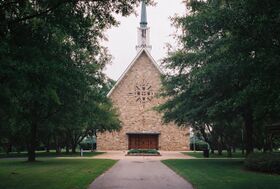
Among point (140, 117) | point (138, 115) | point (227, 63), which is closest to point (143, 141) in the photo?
point (140, 117)

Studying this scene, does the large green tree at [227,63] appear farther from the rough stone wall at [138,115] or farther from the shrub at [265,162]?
the rough stone wall at [138,115]

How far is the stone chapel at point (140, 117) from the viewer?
49719mm

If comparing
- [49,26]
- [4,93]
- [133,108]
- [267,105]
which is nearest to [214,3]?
[267,105]

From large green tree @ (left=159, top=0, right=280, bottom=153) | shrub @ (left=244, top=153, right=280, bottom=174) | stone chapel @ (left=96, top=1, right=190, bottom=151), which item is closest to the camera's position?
large green tree @ (left=159, top=0, right=280, bottom=153)

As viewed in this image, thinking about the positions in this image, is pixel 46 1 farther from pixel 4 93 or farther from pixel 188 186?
pixel 188 186

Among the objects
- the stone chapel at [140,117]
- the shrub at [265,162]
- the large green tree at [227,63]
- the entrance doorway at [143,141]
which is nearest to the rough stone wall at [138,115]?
the stone chapel at [140,117]

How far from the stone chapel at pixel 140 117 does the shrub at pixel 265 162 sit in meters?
30.1

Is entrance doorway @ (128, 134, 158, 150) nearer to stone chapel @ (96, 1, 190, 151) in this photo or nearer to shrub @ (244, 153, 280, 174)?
stone chapel @ (96, 1, 190, 151)

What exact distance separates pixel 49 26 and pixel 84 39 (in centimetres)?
149

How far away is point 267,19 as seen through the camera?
10.6 metres

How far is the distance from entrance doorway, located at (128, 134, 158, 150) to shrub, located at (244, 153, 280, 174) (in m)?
31.0

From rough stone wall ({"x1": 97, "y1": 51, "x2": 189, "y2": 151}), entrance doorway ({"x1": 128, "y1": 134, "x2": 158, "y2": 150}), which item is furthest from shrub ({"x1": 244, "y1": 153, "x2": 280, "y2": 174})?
entrance doorway ({"x1": 128, "y1": 134, "x2": 158, "y2": 150})

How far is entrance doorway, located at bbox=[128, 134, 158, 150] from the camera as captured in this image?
49.8 meters

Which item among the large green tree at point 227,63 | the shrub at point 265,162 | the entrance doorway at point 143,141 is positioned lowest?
the shrub at point 265,162
